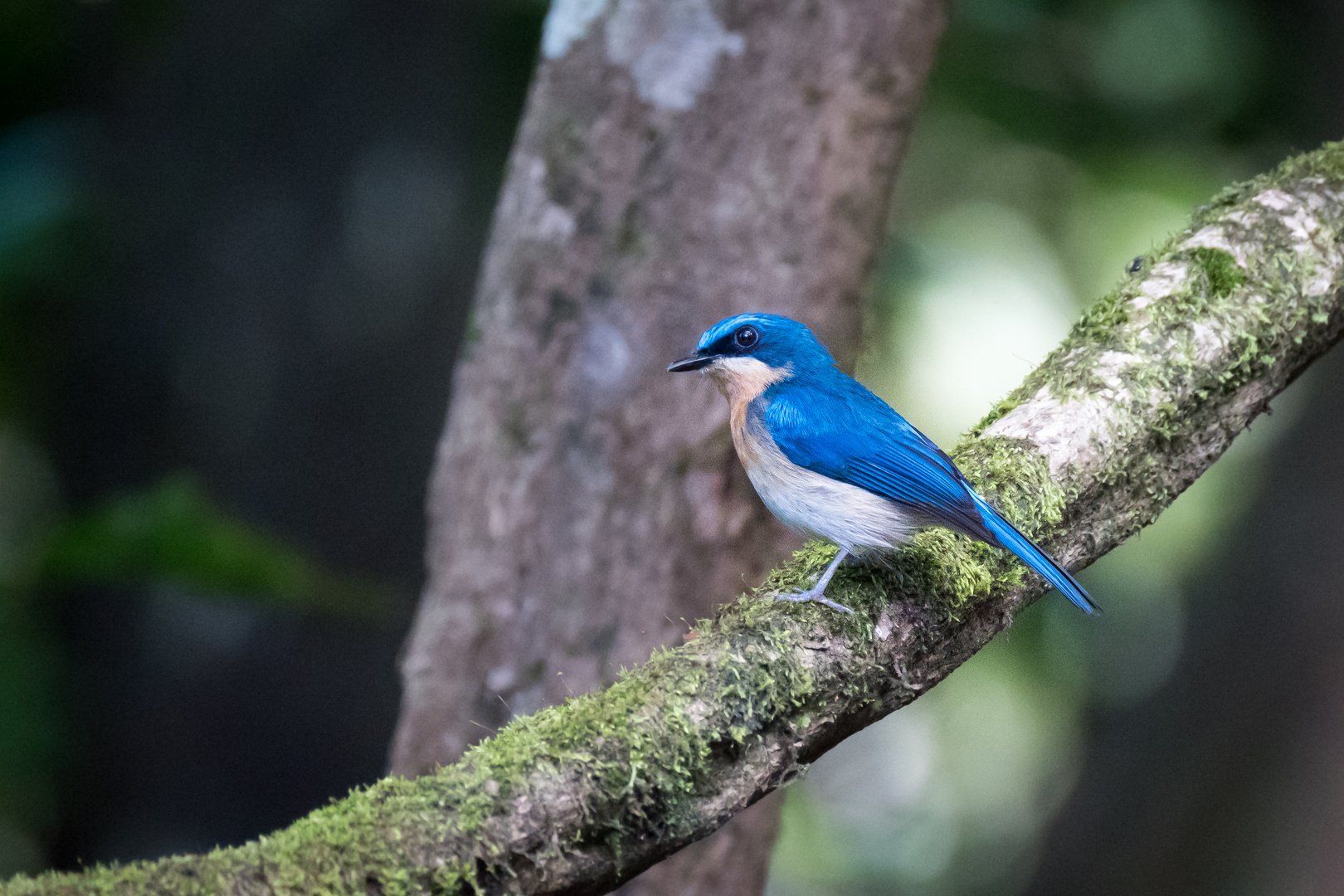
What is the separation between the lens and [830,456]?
2.36 meters

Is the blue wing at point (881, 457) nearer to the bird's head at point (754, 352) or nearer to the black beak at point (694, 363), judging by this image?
the bird's head at point (754, 352)

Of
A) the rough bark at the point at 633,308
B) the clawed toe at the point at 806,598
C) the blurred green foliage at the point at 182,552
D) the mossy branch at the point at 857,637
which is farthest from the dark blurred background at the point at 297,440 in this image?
the clawed toe at the point at 806,598

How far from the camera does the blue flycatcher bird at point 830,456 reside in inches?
83.7

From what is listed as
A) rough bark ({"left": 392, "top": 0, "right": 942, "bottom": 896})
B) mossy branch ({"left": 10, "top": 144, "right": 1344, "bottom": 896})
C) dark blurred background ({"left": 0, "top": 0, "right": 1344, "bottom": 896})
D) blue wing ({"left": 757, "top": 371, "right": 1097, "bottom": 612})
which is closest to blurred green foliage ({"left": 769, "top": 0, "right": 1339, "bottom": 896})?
dark blurred background ({"left": 0, "top": 0, "right": 1344, "bottom": 896})

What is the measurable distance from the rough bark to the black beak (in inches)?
49.8

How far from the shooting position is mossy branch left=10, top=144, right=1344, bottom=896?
156cm

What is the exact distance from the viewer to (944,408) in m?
7.88

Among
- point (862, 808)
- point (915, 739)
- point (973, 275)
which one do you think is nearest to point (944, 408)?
point (973, 275)

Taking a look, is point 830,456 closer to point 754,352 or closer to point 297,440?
point 754,352

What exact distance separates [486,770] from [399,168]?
4.63 m

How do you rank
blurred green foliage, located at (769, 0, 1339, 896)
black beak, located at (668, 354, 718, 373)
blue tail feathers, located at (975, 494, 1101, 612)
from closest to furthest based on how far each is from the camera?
blue tail feathers, located at (975, 494, 1101, 612), black beak, located at (668, 354, 718, 373), blurred green foliage, located at (769, 0, 1339, 896)

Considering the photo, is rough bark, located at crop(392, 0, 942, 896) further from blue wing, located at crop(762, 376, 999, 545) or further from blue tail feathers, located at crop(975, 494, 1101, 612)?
blue tail feathers, located at crop(975, 494, 1101, 612)

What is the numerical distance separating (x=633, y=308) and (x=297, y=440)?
2380mm

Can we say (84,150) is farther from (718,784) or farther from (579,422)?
(718,784)
